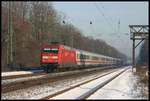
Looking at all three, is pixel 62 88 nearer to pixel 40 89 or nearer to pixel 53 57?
pixel 40 89

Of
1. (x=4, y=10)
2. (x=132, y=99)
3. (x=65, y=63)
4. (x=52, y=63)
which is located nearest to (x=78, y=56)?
(x=65, y=63)

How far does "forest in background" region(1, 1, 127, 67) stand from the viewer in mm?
37844

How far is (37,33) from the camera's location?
48500 mm

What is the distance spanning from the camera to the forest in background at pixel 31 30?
3784 cm

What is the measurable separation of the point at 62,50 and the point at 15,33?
1333cm

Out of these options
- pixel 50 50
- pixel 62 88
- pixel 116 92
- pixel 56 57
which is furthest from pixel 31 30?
pixel 116 92

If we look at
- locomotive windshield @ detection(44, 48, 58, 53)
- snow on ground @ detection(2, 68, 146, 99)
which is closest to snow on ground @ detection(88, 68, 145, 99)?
snow on ground @ detection(2, 68, 146, 99)

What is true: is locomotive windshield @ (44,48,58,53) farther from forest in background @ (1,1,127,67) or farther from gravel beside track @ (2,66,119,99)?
gravel beside track @ (2,66,119,99)

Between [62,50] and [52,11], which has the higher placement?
[52,11]

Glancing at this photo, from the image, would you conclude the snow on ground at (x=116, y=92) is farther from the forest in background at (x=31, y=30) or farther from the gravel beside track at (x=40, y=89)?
the forest in background at (x=31, y=30)


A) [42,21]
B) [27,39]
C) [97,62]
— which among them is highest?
[42,21]

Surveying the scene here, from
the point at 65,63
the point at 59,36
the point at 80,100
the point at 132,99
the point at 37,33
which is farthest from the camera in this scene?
the point at 59,36

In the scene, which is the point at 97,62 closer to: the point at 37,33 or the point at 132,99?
the point at 37,33

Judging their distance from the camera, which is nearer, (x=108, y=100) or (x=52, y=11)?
(x=108, y=100)
